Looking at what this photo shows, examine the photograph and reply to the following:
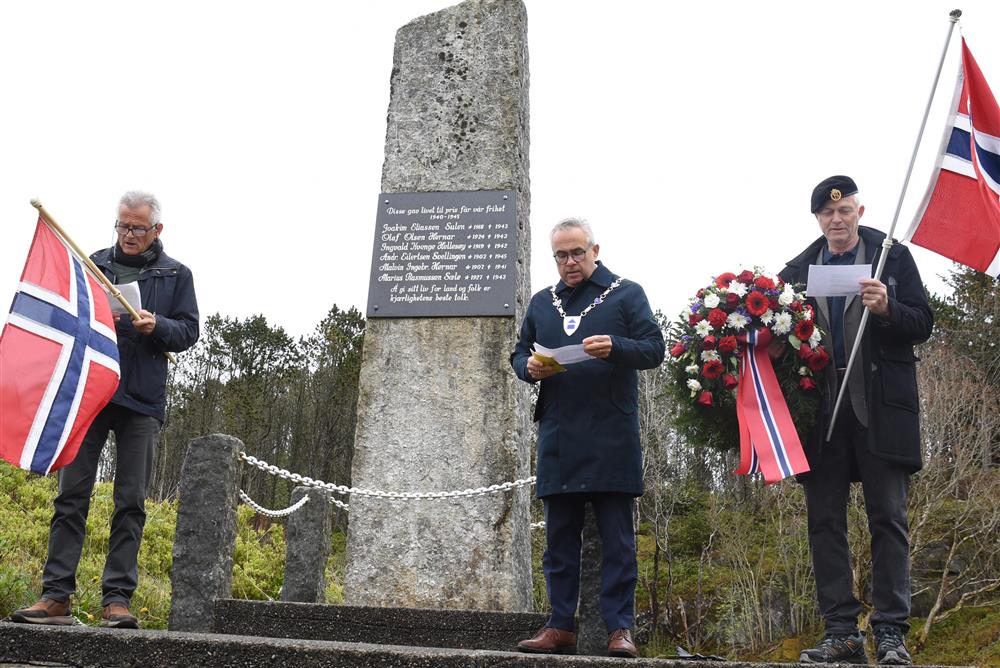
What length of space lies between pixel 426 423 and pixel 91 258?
7.19 ft

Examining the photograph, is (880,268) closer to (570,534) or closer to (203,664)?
(570,534)

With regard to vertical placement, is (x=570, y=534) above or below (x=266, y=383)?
below

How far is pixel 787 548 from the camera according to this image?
46.2 ft

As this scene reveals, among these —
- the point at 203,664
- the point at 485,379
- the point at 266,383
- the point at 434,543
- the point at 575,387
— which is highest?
the point at 266,383

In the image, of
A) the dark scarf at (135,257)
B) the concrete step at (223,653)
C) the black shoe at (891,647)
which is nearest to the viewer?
the concrete step at (223,653)

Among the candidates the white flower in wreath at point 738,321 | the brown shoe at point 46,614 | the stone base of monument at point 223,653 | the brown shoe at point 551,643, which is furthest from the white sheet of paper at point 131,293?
the white flower in wreath at point 738,321

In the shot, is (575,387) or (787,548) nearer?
(575,387)

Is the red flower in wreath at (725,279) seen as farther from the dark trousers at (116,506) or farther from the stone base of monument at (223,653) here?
the dark trousers at (116,506)

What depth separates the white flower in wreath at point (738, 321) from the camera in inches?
150

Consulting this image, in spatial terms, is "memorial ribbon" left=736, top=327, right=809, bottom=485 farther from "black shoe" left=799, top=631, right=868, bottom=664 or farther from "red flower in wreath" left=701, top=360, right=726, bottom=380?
"black shoe" left=799, top=631, right=868, bottom=664

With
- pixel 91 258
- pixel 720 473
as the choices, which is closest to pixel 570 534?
pixel 91 258

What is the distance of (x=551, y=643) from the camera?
134 inches

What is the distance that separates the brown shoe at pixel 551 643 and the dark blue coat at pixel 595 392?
538mm

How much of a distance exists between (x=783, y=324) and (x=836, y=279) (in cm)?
28
